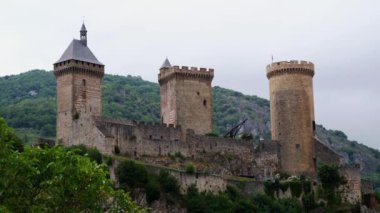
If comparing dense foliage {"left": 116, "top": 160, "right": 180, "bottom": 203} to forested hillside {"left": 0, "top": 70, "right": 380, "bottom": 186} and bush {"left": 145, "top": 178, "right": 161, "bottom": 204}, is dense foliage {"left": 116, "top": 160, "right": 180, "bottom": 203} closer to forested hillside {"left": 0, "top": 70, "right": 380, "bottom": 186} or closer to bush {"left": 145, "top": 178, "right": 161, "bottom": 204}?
bush {"left": 145, "top": 178, "right": 161, "bottom": 204}

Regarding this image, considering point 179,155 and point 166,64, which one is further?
point 166,64

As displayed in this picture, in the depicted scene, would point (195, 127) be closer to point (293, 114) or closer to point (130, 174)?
point (293, 114)

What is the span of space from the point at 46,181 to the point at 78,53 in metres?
37.7

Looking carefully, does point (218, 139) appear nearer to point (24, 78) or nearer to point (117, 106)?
point (117, 106)

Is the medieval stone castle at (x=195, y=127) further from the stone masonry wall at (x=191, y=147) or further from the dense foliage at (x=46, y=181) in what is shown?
the dense foliage at (x=46, y=181)

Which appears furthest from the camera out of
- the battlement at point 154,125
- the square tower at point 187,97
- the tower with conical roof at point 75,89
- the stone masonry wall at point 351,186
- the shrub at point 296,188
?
the square tower at point 187,97

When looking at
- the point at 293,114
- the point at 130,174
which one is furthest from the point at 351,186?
the point at 130,174

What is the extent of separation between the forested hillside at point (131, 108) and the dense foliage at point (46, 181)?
74.5m

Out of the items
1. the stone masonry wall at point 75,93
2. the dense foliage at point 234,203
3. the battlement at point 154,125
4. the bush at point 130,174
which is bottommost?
the dense foliage at point 234,203

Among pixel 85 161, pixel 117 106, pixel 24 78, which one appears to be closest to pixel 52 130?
pixel 117 106

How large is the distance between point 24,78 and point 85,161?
407ft

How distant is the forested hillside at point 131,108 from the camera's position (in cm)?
12288

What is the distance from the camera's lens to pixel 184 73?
75.1m

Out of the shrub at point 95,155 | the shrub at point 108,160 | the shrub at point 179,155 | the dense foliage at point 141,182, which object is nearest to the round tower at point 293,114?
the shrub at point 179,155
